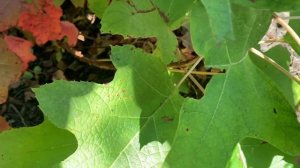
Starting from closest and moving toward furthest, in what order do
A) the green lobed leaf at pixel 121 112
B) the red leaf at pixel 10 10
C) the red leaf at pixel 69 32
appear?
1. the green lobed leaf at pixel 121 112
2. the red leaf at pixel 10 10
3. the red leaf at pixel 69 32

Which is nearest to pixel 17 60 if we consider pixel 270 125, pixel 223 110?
pixel 223 110

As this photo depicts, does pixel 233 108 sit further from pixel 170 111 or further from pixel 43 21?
pixel 43 21

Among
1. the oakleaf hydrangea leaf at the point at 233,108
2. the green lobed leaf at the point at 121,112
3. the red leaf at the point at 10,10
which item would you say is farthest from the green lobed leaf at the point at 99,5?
the oakleaf hydrangea leaf at the point at 233,108

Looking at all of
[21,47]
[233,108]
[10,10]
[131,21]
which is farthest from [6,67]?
[233,108]

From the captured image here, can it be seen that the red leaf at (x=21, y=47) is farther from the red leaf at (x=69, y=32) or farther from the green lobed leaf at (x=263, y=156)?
the green lobed leaf at (x=263, y=156)

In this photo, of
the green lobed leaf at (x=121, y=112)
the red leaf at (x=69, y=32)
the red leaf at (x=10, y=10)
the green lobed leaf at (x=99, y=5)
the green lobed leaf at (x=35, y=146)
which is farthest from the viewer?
the red leaf at (x=69, y=32)

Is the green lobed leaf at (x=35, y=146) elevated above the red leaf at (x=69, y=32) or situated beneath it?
situated beneath

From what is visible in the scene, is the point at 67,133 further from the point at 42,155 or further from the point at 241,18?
the point at 241,18
